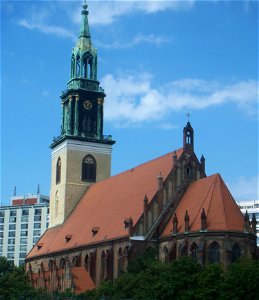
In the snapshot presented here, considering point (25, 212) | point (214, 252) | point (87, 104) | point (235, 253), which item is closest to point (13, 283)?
point (214, 252)

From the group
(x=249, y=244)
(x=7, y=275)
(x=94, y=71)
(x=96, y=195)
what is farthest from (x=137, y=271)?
(x=94, y=71)

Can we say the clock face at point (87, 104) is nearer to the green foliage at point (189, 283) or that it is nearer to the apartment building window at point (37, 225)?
the green foliage at point (189, 283)

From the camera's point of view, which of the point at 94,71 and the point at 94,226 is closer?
Result: the point at 94,226

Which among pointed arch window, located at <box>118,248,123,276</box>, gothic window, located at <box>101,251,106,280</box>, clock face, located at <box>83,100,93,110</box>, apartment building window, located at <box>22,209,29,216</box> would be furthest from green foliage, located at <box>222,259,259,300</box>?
apartment building window, located at <box>22,209,29,216</box>

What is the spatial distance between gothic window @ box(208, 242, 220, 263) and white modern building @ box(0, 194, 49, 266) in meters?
117

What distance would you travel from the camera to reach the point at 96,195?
285 feet

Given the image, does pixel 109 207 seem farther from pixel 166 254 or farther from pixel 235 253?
pixel 235 253

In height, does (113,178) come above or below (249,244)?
above

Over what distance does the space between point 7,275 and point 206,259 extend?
69.8 ft

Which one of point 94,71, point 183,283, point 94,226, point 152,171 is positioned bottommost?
point 183,283

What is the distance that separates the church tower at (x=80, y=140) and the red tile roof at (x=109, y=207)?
2035mm

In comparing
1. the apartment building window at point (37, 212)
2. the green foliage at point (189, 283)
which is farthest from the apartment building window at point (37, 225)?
the green foliage at point (189, 283)

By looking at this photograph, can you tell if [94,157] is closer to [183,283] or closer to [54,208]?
[54,208]

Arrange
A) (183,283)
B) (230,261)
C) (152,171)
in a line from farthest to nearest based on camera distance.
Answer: (152,171), (230,261), (183,283)
